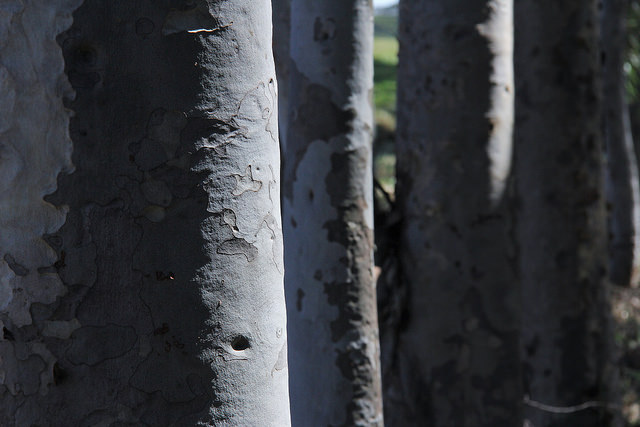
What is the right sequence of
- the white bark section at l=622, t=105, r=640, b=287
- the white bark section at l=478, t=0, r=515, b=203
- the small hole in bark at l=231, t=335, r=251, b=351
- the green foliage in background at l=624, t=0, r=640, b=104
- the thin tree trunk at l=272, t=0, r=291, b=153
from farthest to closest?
the green foliage in background at l=624, t=0, r=640, b=104 → the white bark section at l=622, t=105, r=640, b=287 → the white bark section at l=478, t=0, r=515, b=203 → the thin tree trunk at l=272, t=0, r=291, b=153 → the small hole in bark at l=231, t=335, r=251, b=351

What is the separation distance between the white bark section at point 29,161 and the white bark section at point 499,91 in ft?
9.71

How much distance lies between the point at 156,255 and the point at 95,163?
18 cm

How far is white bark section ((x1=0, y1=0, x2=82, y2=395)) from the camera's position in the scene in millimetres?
1154

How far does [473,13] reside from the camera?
3.69 metres

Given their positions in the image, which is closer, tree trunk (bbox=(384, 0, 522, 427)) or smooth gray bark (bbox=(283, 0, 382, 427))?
smooth gray bark (bbox=(283, 0, 382, 427))

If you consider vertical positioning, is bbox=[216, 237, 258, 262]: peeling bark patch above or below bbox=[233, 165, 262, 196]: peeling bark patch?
below

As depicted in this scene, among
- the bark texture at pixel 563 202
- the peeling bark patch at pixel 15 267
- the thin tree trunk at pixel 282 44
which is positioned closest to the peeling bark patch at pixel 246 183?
the peeling bark patch at pixel 15 267

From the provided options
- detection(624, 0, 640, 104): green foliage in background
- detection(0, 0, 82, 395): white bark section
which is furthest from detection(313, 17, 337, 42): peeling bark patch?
detection(624, 0, 640, 104): green foliage in background

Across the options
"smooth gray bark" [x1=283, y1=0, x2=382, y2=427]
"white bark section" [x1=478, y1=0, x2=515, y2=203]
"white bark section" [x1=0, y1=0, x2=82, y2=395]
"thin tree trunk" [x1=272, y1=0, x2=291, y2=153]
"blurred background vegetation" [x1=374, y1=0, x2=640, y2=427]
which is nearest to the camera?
"white bark section" [x1=0, y1=0, x2=82, y2=395]

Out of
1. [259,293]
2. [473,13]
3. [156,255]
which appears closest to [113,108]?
[156,255]

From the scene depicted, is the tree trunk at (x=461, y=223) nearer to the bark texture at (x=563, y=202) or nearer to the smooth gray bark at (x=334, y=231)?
the smooth gray bark at (x=334, y=231)

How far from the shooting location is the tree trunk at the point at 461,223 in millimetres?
3762

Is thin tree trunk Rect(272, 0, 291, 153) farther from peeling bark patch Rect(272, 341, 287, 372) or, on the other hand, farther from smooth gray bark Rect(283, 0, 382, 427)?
peeling bark patch Rect(272, 341, 287, 372)

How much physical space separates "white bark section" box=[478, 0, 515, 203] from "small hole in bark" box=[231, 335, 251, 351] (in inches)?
109
